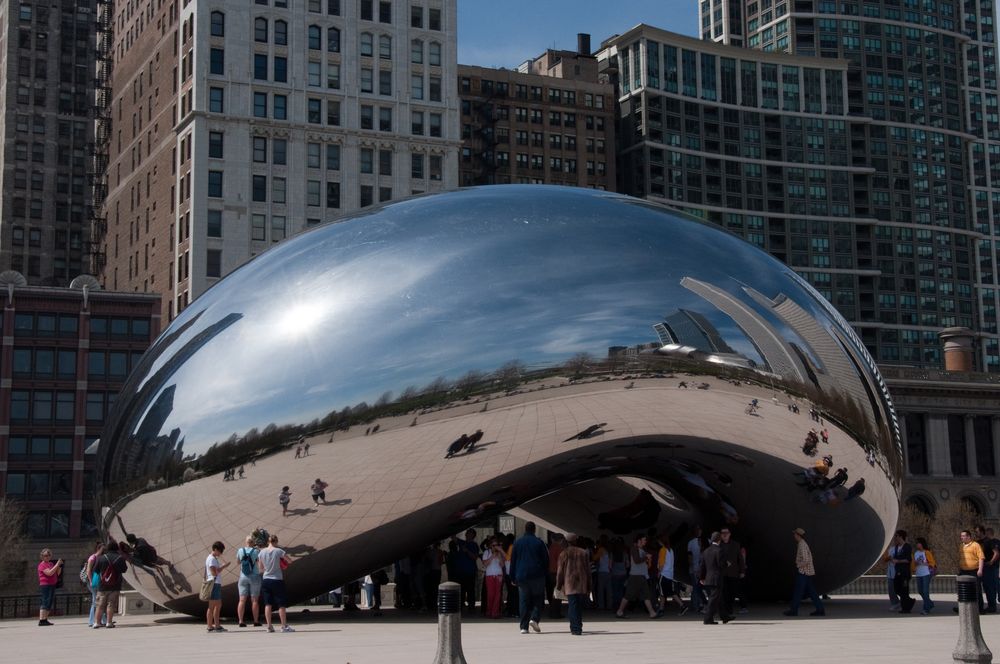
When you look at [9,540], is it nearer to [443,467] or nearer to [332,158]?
[332,158]

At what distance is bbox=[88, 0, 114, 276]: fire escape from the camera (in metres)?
113

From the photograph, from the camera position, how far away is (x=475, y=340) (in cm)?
1606

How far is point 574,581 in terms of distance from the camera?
55.0 ft

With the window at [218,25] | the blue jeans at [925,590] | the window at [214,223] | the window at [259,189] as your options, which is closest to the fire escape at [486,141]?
the window at [259,189]

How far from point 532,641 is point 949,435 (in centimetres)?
9785

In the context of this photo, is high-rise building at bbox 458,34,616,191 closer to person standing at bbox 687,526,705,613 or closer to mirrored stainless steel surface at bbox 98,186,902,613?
person standing at bbox 687,526,705,613

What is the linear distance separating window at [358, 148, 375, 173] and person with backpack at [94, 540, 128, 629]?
7626 cm

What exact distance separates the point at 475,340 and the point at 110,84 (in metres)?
107

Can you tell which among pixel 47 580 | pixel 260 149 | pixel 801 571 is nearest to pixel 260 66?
pixel 260 149

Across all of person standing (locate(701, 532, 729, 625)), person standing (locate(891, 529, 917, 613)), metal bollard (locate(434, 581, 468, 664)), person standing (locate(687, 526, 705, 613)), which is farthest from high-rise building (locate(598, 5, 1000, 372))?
metal bollard (locate(434, 581, 468, 664))

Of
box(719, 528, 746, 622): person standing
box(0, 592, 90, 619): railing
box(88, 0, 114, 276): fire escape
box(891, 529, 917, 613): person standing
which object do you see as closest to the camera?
box(719, 528, 746, 622): person standing

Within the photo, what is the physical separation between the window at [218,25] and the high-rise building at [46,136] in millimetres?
34386

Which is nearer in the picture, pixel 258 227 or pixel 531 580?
pixel 531 580

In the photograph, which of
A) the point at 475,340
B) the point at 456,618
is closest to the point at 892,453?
the point at 475,340
